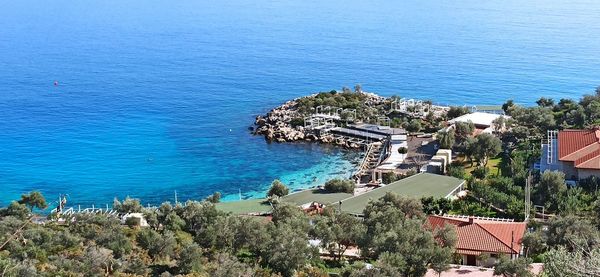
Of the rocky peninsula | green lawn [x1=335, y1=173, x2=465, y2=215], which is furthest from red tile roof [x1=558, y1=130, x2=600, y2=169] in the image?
the rocky peninsula

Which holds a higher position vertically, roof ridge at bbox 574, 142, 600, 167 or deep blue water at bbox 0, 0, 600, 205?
deep blue water at bbox 0, 0, 600, 205

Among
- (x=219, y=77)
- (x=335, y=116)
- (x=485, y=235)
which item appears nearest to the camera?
(x=485, y=235)

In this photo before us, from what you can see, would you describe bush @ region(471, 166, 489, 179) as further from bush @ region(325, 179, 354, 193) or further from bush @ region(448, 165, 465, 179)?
bush @ region(325, 179, 354, 193)

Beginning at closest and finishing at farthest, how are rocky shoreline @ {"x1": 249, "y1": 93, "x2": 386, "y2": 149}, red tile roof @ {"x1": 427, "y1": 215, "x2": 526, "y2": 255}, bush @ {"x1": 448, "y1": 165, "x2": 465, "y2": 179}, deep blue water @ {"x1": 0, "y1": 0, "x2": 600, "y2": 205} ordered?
red tile roof @ {"x1": 427, "y1": 215, "x2": 526, "y2": 255} < bush @ {"x1": 448, "y1": 165, "x2": 465, "y2": 179} < deep blue water @ {"x1": 0, "y1": 0, "x2": 600, "y2": 205} < rocky shoreline @ {"x1": 249, "y1": 93, "x2": 386, "y2": 149}

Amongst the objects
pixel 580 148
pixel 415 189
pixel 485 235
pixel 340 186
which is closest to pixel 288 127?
pixel 340 186

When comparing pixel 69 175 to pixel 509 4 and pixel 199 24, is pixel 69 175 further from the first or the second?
pixel 509 4

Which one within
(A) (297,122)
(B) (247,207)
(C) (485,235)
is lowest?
(C) (485,235)

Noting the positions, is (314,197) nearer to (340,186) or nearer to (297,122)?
(340,186)

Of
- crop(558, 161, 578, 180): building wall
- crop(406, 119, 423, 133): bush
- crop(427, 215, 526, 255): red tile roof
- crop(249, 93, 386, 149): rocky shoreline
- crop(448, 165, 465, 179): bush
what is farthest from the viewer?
crop(249, 93, 386, 149): rocky shoreline
